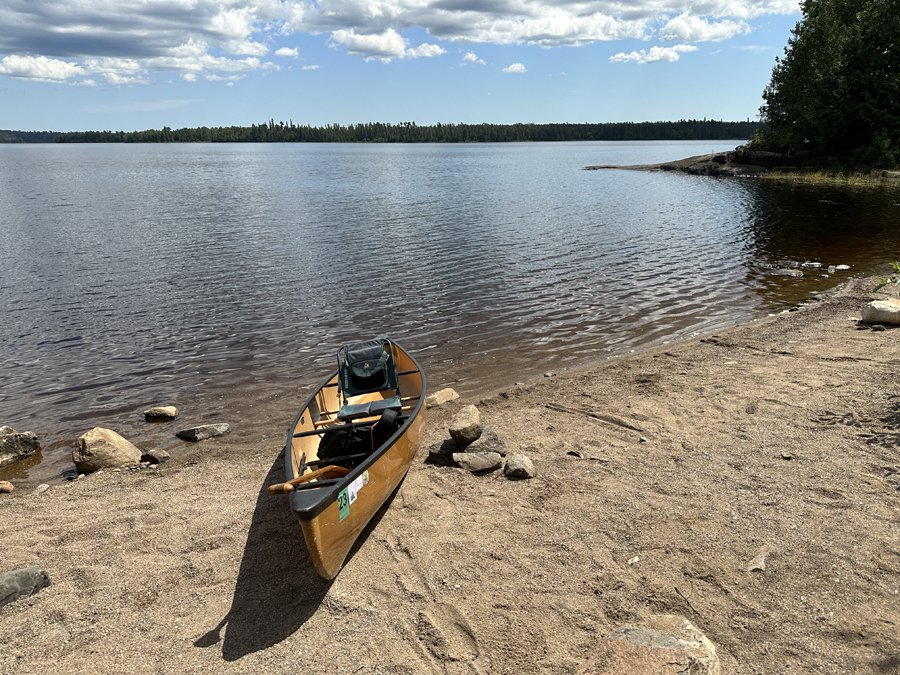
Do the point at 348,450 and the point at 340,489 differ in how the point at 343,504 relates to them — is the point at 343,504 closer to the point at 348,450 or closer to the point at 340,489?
the point at 340,489

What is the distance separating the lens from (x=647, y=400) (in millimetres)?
9266

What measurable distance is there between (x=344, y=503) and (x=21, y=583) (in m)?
3.29

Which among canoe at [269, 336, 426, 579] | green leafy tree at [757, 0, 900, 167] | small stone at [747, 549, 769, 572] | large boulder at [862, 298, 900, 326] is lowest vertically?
small stone at [747, 549, 769, 572]

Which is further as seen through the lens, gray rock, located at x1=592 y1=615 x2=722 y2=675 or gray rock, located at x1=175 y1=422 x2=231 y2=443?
gray rock, located at x1=175 y1=422 x2=231 y2=443

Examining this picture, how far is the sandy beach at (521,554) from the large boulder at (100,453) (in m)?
0.29

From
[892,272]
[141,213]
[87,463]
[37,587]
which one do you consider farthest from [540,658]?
[141,213]

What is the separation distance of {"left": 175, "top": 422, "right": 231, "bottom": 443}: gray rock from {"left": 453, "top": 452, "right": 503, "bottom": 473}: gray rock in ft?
14.9

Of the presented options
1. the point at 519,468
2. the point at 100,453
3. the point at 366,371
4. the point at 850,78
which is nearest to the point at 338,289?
the point at 366,371

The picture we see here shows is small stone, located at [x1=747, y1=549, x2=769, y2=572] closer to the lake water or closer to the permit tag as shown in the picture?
the permit tag

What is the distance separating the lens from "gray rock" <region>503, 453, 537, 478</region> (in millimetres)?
7043

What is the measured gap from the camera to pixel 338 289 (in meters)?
18.4

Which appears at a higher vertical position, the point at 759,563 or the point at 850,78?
the point at 850,78

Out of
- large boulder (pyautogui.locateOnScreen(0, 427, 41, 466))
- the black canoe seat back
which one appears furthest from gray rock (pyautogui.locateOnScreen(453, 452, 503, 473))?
large boulder (pyautogui.locateOnScreen(0, 427, 41, 466))

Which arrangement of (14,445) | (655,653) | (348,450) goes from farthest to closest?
(14,445)
(348,450)
(655,653)
